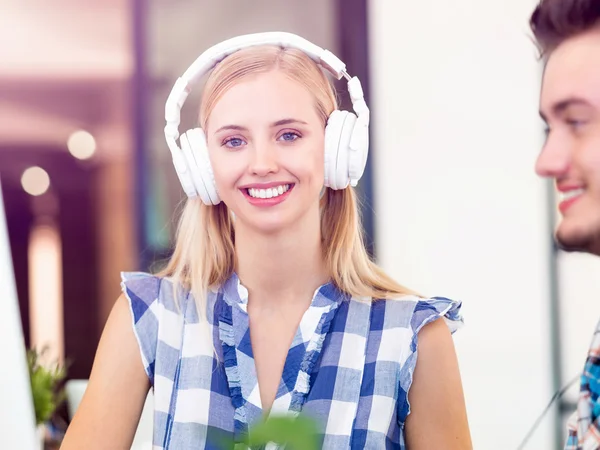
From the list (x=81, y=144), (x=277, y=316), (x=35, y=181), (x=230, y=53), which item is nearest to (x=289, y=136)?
(x=230, y=53)

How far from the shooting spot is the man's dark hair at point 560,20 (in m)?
0.74

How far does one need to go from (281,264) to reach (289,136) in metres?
0.19

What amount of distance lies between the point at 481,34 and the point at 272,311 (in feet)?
4.56

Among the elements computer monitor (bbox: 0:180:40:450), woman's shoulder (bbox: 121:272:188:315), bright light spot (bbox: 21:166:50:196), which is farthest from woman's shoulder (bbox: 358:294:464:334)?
bright light spot (bbox: 21:166:50:196)

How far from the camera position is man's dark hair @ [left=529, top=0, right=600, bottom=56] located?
2.43 ft

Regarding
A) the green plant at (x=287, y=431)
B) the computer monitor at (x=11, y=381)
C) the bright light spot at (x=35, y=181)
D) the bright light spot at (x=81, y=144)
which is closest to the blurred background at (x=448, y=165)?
the bright light spot at (x=81, y=144)

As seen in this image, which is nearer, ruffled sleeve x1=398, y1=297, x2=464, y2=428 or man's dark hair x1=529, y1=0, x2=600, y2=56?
man's dark hair x1=529, y1=0, x2=600, y2=56

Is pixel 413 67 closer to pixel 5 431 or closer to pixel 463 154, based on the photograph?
pixel 463 154

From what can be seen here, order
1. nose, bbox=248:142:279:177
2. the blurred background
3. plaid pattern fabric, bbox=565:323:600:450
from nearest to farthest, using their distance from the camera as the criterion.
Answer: plaid pattern fabric, bbox=565:323:600:450
nose, bbox=248:142:279:177
the blurred background

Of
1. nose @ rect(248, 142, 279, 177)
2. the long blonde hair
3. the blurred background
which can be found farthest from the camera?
the blurred background

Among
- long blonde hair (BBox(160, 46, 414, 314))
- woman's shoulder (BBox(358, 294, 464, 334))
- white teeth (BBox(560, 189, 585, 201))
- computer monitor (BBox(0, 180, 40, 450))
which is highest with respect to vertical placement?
white teeth (BBox(560, 189, 585, 201))

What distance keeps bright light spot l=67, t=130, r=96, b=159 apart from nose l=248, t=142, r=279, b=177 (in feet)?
7.32

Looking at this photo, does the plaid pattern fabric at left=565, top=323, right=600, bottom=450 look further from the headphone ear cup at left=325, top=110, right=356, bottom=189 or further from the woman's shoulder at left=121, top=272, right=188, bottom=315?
the woman's shoulder at left=121, top=272, right=188, bottom=315

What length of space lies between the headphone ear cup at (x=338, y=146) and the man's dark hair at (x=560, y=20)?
34 centimetres
